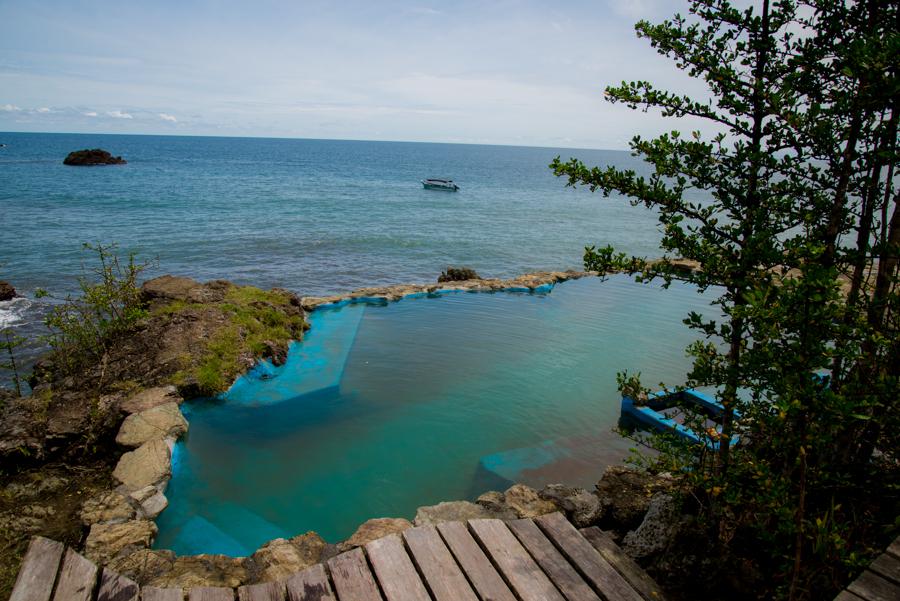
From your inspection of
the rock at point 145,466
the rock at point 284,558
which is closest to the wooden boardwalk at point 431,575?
the rock at point 284,558

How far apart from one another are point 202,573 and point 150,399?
3.94m

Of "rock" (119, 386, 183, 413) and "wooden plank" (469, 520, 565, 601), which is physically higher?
"wooden plank" (469, 520, 565, 601)

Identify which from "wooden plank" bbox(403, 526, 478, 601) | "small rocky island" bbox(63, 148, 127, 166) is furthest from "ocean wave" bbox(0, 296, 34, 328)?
"small rocky island" bbox(63, 148, 127, 166)

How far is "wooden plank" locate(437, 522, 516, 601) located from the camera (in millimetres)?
2602

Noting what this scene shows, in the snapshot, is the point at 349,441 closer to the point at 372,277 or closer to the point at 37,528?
the point at 37,528

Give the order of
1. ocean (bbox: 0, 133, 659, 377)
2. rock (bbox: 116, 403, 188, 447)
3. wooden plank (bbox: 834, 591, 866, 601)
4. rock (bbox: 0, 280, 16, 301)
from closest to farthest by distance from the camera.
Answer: wooden plank (bbox: 834, 591, 866, 601)
rock (bbox: 116, 403, 188, 447)
rock (bbox: 0, 280, 16, 301)
ocean (bbox: 0, 133, 659, 377)

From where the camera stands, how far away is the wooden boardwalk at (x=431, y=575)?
2.56 m

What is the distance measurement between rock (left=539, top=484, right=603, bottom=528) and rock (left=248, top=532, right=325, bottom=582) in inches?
83.3

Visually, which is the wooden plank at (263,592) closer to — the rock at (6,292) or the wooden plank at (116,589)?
the wooden plank at (116,589)

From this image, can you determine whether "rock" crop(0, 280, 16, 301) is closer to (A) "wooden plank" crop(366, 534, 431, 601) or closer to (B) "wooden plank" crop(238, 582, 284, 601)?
(B) "wooden plank" crop(238, 582, 284, 601)

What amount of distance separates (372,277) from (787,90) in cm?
1755

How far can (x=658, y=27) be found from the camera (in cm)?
323

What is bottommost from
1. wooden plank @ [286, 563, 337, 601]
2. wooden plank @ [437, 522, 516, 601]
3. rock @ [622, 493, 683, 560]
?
rock @ [622, 493, 683, 560]

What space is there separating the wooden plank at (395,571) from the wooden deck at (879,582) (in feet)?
5.82
